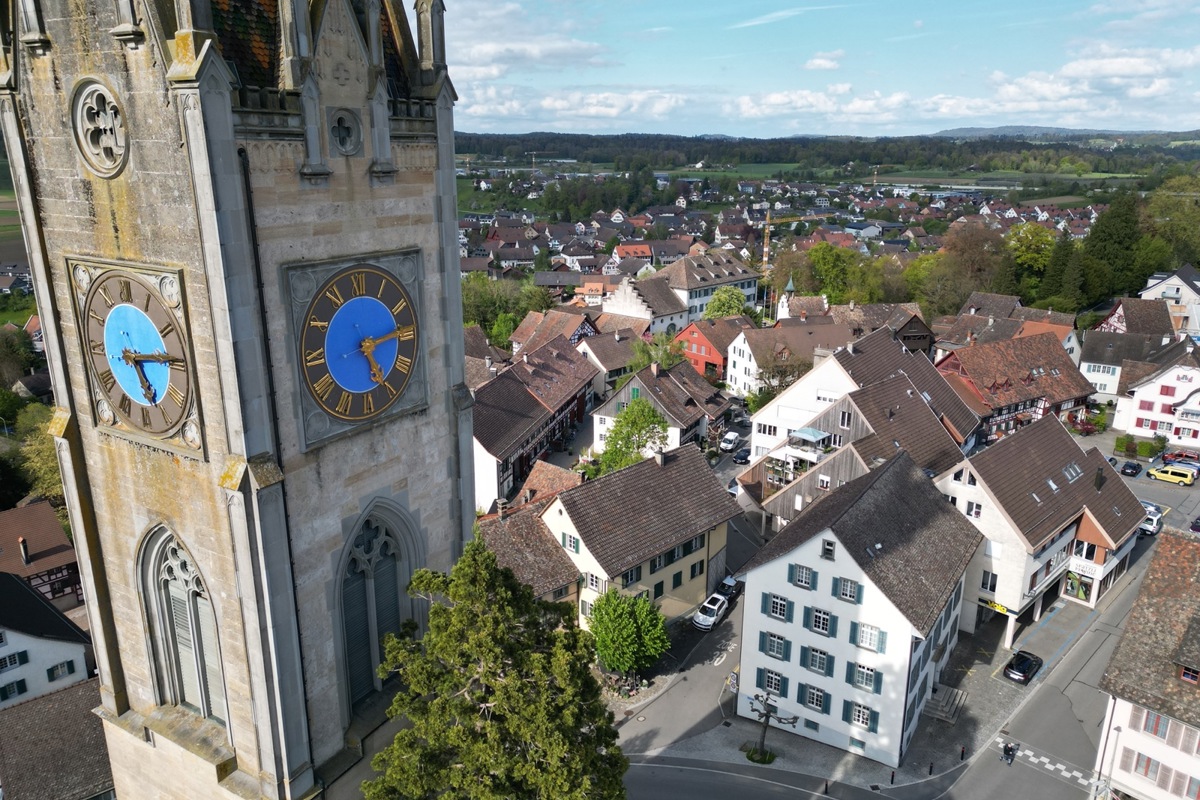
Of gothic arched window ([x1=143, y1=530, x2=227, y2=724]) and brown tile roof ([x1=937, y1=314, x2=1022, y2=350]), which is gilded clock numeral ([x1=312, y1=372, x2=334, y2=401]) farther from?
brown tile roof ([x1=937, y1=314, x2=1022, y2=350])

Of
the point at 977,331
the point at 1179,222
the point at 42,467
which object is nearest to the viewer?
the point at 42,467

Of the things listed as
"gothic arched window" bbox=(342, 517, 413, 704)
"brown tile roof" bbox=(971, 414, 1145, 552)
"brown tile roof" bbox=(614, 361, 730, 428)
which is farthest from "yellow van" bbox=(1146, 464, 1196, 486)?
"gothic arched window" bbox=(342, 517, 413, 704)

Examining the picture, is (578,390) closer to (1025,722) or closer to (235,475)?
(1025,722)

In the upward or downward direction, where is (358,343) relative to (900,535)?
upward

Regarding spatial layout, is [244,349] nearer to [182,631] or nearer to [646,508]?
[182,631]

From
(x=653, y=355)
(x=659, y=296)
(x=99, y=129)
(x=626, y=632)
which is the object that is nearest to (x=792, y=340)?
(x=653, y=355)

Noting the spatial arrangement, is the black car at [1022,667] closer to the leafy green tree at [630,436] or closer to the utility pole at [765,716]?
the utility pole at [765,716]
